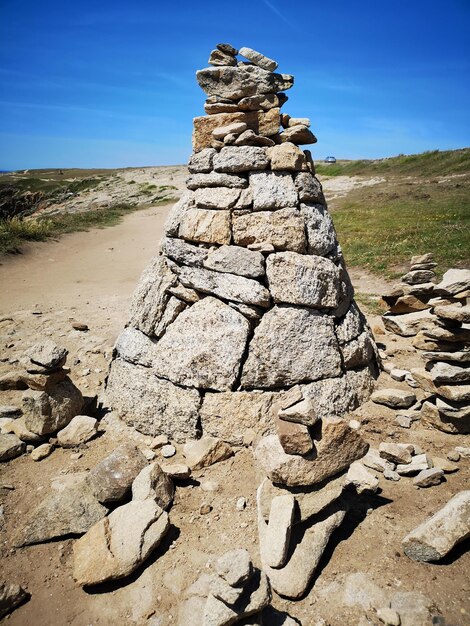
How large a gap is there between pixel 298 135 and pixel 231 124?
93 centimetres

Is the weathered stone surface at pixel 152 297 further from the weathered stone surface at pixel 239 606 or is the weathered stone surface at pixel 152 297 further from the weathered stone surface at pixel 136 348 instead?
the weathered stone surface at pixel 239 606

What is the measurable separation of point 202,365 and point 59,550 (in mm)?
2367

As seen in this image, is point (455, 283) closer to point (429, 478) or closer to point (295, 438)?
point (429, 478)

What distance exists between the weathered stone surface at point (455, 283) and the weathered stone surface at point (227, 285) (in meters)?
2.73

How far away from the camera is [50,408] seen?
5.27m

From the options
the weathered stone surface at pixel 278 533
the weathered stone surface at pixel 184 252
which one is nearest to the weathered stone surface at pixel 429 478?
the weathered stone surface at pixel 278 533

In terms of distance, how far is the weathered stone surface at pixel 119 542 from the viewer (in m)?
3.36

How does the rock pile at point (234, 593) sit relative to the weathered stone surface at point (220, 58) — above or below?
below

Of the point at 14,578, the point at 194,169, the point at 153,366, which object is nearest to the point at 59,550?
the point at 14,578

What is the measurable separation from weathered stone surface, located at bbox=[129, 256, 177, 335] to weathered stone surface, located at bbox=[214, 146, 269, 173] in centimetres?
165

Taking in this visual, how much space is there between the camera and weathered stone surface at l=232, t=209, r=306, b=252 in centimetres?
508

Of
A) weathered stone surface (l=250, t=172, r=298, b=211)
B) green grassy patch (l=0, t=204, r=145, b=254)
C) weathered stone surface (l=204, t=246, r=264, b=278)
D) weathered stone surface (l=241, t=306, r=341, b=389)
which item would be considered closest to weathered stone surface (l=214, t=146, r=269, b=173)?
weathered stone surface (l=250, t=172, r=298, b=211)

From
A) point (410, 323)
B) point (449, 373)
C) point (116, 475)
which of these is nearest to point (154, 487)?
point (116, 475)

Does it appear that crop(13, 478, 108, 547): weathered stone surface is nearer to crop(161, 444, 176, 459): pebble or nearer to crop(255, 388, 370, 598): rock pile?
crop(161, 444, 176, 459): pebble
